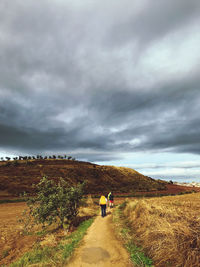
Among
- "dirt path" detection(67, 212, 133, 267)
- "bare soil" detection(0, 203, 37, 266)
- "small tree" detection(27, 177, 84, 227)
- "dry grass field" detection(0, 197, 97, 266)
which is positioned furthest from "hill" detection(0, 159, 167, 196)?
"dirt path" detection(67, 212, 133, 267)

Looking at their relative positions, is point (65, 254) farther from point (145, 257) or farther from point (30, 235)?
point (30, 235)

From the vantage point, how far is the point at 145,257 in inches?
255

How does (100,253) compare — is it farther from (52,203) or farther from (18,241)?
(18,241)

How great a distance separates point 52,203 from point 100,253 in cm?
601

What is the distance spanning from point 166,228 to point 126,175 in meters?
78.5

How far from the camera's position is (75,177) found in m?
65.1

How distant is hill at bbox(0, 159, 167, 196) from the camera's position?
50156 millimetres

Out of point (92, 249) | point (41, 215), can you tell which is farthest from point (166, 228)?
point (41, 215)

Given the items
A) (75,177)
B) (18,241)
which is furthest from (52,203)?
(75,177)

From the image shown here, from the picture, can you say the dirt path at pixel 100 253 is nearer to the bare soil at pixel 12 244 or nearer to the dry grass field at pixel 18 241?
the dry grass field at pixel 18 241

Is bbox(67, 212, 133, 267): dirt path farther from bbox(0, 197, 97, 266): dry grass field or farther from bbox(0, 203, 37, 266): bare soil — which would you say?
bbox(0, 203, 37, 266): bare soil

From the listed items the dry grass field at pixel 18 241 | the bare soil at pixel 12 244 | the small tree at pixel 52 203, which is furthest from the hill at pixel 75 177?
the small tree at pixel 52 203

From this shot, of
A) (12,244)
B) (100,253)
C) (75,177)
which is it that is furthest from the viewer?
(75,177)

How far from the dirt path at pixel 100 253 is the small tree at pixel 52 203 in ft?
11.9
